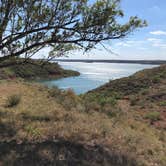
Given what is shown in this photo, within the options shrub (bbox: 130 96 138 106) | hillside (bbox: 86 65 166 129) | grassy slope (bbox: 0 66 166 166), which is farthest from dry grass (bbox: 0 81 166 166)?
shrub (bbox: 130 96 138 106)

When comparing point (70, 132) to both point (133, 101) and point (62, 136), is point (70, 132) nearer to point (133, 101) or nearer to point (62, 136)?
point (62, 136)

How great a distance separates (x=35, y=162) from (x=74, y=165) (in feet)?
2.80

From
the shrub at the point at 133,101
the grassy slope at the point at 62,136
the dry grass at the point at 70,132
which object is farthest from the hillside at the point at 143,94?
the dry grass at the point at 70,132

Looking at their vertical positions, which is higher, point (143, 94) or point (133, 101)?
point (143, 94)

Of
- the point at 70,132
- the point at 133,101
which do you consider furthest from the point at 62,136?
the point at 133,101

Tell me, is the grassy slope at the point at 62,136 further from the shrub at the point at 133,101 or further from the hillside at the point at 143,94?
the shrub at the point at 133,101

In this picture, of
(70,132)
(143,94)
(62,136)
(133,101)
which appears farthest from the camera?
(143,94)

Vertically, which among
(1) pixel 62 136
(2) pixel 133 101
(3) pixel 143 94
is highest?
(1) pixel 62 136

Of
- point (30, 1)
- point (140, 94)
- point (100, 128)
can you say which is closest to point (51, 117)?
point (100, 128)

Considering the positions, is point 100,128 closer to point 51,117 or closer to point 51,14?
point 51,117

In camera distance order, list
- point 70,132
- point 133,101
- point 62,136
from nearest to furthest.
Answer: point 62,136 < point 70,132 < point 133,101

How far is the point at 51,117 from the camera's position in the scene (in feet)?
39.4

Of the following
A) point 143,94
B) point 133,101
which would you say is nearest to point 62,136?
point 133,101

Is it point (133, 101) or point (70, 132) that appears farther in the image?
point (133, 101)
